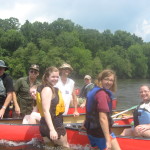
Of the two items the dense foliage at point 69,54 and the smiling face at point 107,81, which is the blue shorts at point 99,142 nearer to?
the smiling face at point 107,81

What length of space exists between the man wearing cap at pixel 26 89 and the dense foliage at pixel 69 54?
38171 millimetres

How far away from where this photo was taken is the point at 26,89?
6211 millimetres

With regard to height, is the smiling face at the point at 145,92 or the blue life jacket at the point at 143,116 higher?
the smiling face at the point at 145,92

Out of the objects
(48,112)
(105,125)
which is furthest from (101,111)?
(48,112)

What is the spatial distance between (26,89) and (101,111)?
10.1 feet

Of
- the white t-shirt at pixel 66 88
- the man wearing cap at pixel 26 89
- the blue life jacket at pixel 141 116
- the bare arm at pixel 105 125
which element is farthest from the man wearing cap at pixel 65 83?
the bare arm at pixel 105 125

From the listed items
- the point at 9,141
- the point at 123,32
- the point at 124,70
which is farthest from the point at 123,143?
the point at 123,32

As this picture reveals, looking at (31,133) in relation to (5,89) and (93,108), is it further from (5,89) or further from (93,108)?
(93,108)

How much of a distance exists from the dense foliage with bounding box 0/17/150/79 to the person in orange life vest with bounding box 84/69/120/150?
4114 centimetres

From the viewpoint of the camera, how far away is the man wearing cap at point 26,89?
6.10 metres

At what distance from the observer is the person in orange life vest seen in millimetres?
3467

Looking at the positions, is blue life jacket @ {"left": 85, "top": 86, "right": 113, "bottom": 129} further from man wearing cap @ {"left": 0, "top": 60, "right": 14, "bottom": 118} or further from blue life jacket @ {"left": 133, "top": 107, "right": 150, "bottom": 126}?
man wearing cap @ {"left": 0, "top": 60, "right": 14, "bottom": 118}

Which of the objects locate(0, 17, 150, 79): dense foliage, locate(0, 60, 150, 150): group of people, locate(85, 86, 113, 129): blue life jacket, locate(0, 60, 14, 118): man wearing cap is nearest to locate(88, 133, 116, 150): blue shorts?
locate(0, 60, 150, 150): group of people

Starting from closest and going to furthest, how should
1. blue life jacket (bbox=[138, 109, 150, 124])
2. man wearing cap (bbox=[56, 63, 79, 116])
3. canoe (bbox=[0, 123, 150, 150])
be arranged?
blue life jacket (bbox=[138, 109, 150, 124]) < canoe (bbox=[0, 123, 150, 150]) < man wearing cap (bbox=[56, 63, 79, 116])
